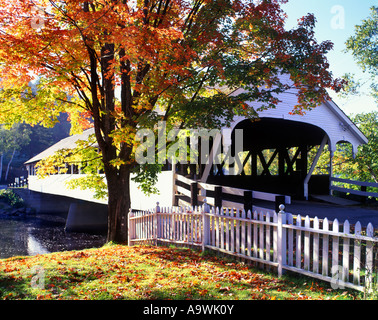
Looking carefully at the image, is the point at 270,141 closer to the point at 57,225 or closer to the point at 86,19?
the point at 86,19

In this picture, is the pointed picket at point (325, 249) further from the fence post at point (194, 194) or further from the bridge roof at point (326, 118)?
the bridge roof at point (326, 118)

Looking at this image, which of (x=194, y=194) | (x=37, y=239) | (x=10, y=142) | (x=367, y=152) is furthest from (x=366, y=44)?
(x=10, y=142)

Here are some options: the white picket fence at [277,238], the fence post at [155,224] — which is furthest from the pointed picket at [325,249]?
the fence post at [155,224]

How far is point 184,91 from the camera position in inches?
467

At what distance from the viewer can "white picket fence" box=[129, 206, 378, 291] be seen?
5.39 meters

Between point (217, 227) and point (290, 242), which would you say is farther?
point (217, 227)

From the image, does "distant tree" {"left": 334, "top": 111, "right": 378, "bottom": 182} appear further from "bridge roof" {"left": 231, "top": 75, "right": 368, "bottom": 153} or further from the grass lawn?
the grass lawn

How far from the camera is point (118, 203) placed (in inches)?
493

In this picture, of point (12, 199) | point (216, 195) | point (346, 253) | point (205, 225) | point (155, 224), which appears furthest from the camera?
point (12, 199)

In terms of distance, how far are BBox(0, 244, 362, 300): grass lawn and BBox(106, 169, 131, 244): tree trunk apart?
461 cm

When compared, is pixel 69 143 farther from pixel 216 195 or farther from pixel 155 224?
pixel 216 195

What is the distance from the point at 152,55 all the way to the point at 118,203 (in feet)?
18.4

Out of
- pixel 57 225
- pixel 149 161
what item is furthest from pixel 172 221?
pixel 57 225
